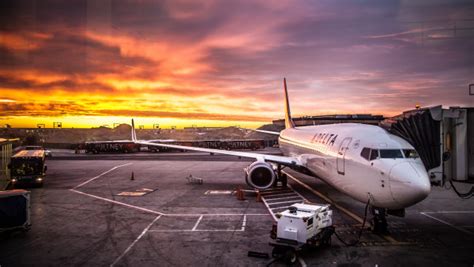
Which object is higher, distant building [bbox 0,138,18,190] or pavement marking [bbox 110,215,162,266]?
distant building [bbox 0,138,18,190]

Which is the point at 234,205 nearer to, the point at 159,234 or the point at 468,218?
the point at 159,234

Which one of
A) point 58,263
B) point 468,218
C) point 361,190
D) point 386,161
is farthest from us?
point 468,218

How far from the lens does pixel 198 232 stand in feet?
50.9

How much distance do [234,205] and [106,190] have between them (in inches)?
468

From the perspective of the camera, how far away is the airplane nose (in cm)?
1223

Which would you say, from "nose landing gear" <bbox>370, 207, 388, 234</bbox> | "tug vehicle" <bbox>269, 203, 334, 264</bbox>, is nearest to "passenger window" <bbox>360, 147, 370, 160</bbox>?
"nose landing gear" <bbox>370, 207, 388, 234</bbox>

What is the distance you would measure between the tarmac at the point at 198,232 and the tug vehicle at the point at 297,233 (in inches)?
19.1

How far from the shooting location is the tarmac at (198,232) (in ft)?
40.2

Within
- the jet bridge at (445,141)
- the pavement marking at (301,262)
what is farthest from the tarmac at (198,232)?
the jet bridge at (445,141)

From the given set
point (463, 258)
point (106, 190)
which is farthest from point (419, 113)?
point (106, 190)

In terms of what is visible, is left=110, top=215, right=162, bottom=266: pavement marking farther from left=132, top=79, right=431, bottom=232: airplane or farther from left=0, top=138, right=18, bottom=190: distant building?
left=0, top=138, right=18, bottom=190: distant building

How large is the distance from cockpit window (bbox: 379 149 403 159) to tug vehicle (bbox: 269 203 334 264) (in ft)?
10.8

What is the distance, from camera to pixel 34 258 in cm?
1253

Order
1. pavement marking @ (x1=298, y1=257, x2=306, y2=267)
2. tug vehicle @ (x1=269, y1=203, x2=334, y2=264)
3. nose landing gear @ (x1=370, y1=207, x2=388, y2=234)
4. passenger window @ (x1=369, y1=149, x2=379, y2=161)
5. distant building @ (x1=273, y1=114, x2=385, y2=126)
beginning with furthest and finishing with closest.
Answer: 1. distant building @ (x1=273, y1=114, x2=385, y2=126)
2. nose landing gear @ (x1=370, y1=207, x2=388, y2=234)
3. passenger window @ (x1=369, y1=149, x2=379, y2=161)
4. tug vehicle @ (x1=269, y1=203, x2=334, y2=264)
5. pavement marking @ (x1=298, y1=257, x2=306, y2=267)
